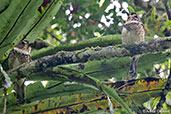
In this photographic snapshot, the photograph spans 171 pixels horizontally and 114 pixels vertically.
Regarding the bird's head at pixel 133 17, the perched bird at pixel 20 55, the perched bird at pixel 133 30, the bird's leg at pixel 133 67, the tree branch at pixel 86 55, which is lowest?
the tree branch at pixel 86 55

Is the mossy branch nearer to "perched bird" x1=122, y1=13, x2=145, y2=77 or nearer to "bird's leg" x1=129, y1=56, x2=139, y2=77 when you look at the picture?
"bird's leg" x1=129, y1=56, x2=139, y2=77

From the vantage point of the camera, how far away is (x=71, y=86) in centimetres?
162

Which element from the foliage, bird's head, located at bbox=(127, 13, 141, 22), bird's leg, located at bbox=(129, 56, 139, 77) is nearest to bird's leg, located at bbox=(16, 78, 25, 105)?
the foliage

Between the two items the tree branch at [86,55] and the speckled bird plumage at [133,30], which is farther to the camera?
the speckled bird plumage at [133,30]

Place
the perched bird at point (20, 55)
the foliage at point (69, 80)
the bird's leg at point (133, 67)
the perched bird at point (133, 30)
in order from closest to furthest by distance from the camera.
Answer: the foliage at point (69, 80), the perched bird at point (20, 55), the bird's leg at point (133, 67), the perched bird at point (133, 30)

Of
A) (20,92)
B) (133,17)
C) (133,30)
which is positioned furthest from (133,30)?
(20,92)

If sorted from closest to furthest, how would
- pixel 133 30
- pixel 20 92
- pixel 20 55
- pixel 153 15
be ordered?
pixel 20 92
pixel 20 55
pixel 133 30
pixel 153 15

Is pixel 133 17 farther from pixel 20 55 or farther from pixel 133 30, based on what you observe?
pixel 20 55

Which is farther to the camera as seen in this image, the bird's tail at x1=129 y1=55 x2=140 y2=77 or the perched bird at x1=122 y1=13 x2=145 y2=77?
the perched bird at x1=122 y1=13 x2=145 y2=77

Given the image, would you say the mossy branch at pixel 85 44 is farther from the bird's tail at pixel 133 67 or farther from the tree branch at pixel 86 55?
the tree branch at pixel 86 55

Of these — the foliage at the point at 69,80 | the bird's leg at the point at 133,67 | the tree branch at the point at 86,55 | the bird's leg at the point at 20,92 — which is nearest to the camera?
the foliage at the point at 69,80

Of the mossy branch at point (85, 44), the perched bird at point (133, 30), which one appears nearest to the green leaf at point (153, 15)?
the perched bird at point (133, 30)

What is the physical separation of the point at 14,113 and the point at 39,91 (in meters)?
0.19

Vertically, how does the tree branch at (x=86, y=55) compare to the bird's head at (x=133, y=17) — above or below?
below
